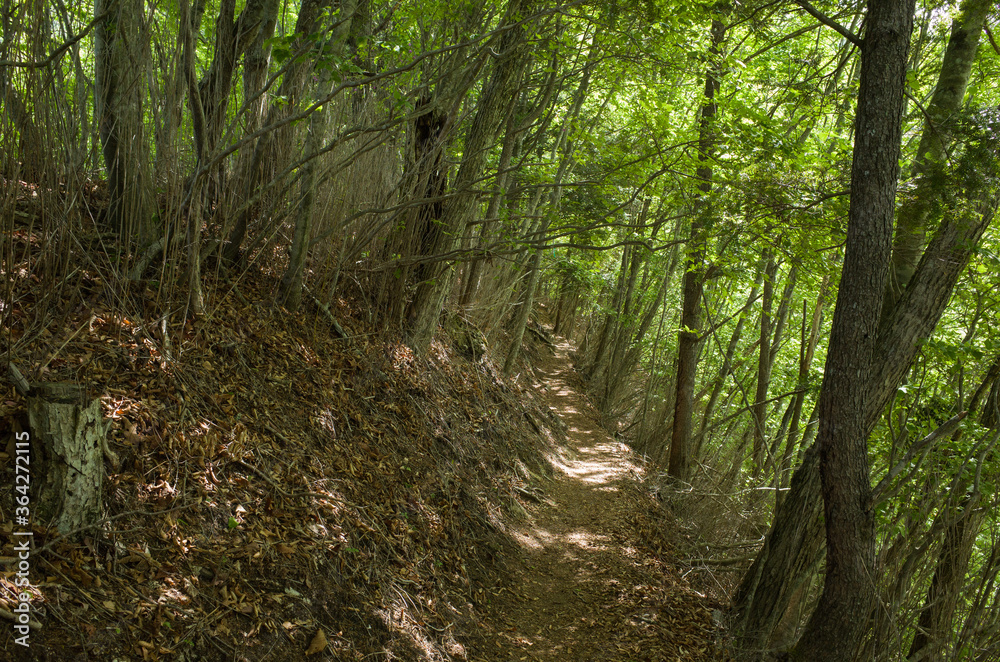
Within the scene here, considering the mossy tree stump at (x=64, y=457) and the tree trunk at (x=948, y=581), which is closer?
the mossy tree stump at (x=64, y=457)

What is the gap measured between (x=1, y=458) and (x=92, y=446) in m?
0.31

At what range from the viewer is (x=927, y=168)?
163 inches

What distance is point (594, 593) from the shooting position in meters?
5.53

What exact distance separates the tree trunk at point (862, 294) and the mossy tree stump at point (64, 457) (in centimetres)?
388

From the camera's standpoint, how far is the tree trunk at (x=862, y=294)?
336 cm

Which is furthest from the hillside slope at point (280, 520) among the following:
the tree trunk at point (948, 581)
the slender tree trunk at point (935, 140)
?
the slender tree trunk at point (935, 140)

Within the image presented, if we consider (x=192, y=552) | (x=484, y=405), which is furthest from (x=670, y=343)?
(x=192, y=552)

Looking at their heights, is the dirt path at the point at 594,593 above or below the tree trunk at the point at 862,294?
below

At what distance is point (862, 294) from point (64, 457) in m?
4.16

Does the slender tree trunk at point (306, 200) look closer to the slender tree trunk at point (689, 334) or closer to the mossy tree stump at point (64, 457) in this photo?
the mossy tree stump at point (64, 457)

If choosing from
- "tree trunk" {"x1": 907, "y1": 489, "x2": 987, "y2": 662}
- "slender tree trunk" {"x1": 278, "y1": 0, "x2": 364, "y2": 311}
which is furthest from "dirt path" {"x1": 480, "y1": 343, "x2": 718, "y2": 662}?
"slender tree trunk" {"x1": 278, "y1": 0, "x2": 364, "y2": 311}

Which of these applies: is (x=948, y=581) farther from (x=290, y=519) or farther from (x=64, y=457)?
(x=64, y=457)

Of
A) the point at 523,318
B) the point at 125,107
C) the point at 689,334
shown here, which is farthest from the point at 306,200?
the point at 523,318

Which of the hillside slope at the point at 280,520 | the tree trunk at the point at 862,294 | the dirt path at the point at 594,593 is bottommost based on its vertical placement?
the dirt path at the point at 594,593
